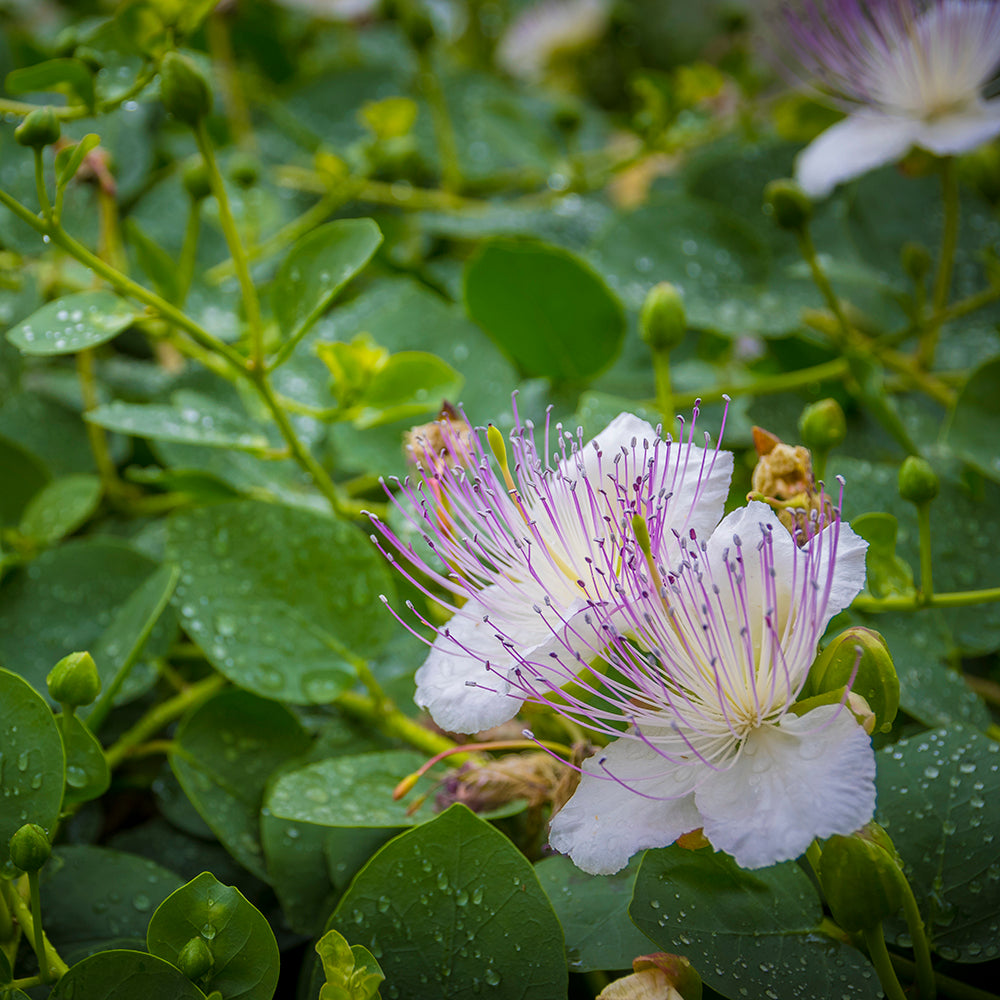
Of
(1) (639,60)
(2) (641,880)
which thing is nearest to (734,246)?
(2) (641,880)

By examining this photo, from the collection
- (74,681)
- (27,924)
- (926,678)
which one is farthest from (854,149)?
(27,924)

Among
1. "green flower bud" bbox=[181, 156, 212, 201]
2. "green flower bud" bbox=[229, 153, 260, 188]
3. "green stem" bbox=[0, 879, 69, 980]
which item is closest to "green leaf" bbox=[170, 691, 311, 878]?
"green stem" bbox=[0, 879, 69, 980]

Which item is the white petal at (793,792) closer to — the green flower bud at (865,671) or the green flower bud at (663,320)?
the green flower bud at (865,671)

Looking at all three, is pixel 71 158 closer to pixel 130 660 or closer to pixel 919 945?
pixel 130 660

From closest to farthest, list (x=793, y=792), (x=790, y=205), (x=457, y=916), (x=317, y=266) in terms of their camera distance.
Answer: (x=793, y=792) → (x=457, y=916) → (x=317, y=266) → (x=790, y=205)

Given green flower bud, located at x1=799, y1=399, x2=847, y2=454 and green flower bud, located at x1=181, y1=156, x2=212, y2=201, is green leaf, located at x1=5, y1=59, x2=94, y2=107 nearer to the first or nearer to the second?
green flower bud, located at x1=181, y1=156, x2=212, y2=201

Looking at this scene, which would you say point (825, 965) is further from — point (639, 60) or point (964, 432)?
point (639, 60)
